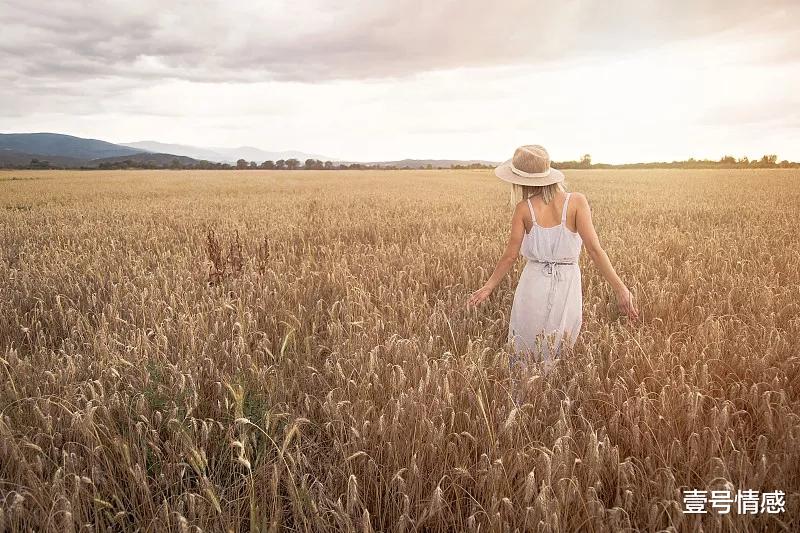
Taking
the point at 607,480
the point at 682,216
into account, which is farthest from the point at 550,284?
the point at 682,216

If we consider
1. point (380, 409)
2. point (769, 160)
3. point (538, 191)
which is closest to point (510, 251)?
point (538, 191)

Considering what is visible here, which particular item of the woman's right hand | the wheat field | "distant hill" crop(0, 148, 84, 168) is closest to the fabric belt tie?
the woman's right hand

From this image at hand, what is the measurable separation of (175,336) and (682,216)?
1030cm

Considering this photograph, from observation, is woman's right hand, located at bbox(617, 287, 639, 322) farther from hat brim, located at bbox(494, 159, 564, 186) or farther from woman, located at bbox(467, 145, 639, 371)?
hat brim, located at bbox(494, 159, 564, 186)

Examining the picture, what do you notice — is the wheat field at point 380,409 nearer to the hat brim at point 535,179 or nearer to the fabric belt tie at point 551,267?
the fabric belt tie at point 551,267

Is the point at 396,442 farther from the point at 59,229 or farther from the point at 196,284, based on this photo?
the point at 59,229

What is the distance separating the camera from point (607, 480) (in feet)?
6.92

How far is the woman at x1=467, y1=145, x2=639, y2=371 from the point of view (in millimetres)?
3307

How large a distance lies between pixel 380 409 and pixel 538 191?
1.70m

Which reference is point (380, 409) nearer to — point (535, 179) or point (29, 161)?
point (535, 179)

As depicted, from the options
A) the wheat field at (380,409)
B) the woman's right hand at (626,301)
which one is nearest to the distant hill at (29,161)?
the wheat field at (380,409)

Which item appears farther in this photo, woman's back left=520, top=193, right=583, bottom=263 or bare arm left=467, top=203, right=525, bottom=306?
bare arm left=467, top=203, right=525, bottom=306

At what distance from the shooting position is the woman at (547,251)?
A: 3307 mm

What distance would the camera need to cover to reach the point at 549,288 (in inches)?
137
